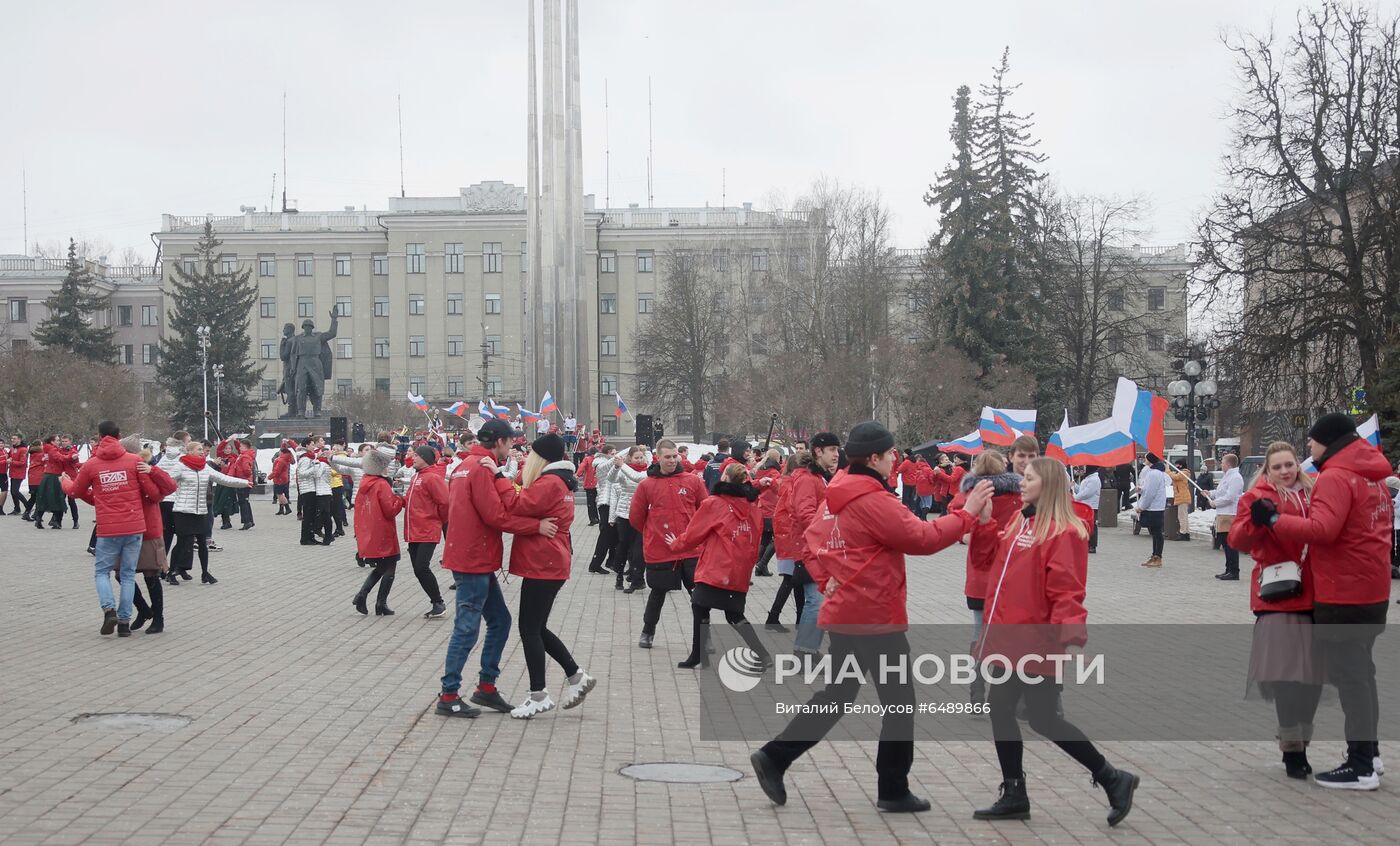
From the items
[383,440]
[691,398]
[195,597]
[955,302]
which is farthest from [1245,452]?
[195,597]

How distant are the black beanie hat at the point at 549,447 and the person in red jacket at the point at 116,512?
540 cm

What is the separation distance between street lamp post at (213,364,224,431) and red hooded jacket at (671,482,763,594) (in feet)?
246

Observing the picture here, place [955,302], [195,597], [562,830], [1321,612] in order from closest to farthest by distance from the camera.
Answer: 1. [562,830]
2. [1321,612]
3. [195,597]
4. [955,302]

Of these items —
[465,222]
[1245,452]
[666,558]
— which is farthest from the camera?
[465,222]

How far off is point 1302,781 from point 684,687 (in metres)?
4.36

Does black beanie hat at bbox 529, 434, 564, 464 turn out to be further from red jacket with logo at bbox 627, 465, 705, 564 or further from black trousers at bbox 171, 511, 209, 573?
black trousers at bbox 171, 511, 209, 573

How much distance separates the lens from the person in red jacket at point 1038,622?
20.7ft

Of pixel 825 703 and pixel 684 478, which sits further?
pixel 684 478

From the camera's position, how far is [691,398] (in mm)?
82375

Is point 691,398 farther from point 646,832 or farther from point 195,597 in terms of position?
point 646,832

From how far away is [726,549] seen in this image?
1102 cm

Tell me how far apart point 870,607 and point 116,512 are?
8.27 metres

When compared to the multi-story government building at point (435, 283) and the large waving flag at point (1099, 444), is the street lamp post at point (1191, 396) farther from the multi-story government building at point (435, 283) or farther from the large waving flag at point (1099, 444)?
the multi-story government building at point (435, 283)

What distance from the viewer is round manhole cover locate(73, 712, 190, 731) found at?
852 cm
